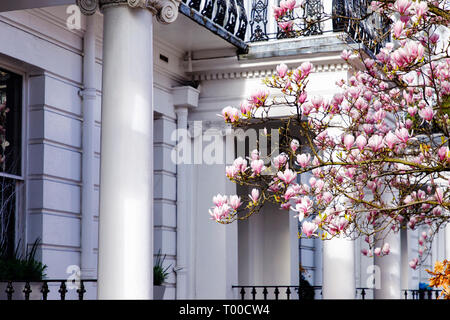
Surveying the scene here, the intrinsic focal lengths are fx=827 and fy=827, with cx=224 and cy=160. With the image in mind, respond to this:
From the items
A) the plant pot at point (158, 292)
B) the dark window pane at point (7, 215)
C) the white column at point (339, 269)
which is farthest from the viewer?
the white column at point (339, 269)

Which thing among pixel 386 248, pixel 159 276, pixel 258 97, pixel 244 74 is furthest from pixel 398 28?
pixel 244 74

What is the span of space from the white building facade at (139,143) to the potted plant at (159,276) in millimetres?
191

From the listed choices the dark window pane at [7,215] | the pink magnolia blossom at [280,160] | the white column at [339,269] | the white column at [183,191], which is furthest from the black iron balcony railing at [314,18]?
the pink magnolia blossom at [280,160]

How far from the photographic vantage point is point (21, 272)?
29.2ft

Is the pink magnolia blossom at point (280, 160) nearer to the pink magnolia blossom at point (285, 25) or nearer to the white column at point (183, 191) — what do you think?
the pink magnolia blossom at point (285, 25)

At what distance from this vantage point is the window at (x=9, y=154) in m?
9.34

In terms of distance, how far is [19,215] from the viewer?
375 inches

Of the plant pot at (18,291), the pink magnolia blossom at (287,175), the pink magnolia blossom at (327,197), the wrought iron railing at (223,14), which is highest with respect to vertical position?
the wrought iron railing at (223,14)

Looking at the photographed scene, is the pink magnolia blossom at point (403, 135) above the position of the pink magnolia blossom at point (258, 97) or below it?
below

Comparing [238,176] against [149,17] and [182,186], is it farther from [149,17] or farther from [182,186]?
[182,186]

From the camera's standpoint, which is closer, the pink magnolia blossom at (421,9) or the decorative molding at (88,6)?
the pink magnolia blossom at (421,9)

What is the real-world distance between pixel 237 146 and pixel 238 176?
7345 millimetres

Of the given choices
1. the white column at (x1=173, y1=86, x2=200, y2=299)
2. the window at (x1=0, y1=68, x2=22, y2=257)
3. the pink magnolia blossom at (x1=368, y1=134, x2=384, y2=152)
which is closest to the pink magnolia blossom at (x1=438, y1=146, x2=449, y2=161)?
the pink magnolia blossom at (x1=368, y1=134, x2=384, y2=152)
